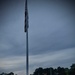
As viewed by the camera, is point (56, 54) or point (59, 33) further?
point (56, 54)

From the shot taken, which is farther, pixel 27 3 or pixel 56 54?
pixel 56 54

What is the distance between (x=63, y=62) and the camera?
14.3 ft

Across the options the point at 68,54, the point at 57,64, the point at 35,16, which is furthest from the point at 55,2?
the point at 57,64

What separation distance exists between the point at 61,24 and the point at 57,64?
1033mm

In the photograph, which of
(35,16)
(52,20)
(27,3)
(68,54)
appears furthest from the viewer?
(68,54)

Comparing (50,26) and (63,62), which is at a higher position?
(50,26)

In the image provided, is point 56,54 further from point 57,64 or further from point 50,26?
point 50,26

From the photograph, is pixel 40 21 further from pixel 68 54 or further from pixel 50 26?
pixel 68 54

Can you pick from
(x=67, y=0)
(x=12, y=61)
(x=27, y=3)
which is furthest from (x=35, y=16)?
(x=12, y=61)

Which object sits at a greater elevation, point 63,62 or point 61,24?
point 61,24

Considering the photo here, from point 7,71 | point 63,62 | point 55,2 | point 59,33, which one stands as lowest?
point 7,71

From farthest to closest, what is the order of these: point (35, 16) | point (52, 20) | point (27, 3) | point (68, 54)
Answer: point (68, 54), point (52, 20), point (35, 16), point (27, 3)

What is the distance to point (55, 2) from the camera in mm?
3559

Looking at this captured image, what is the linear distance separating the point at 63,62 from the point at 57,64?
142mm
